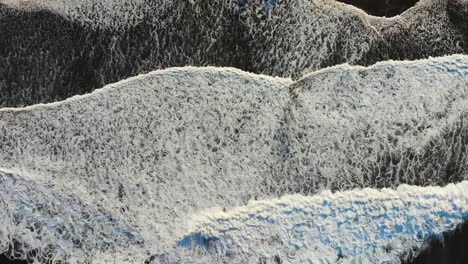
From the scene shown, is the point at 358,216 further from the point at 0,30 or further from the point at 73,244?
the point at 0,30

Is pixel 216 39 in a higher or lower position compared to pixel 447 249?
higher

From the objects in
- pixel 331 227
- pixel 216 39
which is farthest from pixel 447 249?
pixel 216 39

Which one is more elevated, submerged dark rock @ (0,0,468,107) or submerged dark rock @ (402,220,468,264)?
submerged dark rock @ (0,0,468,107)

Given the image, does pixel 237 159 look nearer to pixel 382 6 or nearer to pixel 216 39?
pixel 216 39

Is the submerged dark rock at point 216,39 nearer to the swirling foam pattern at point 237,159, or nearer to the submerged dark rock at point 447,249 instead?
the swirling foam pattern at point 237,159

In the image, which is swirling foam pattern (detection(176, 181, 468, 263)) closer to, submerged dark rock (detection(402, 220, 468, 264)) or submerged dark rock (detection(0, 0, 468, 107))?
submerged dark rock (detection(402, 220, 468, 264))

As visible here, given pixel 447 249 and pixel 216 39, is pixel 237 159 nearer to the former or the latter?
pixel 216 39

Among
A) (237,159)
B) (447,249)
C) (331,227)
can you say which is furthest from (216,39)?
(447,249)

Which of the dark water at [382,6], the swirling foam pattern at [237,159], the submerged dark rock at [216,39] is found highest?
the dark water at [382,6]

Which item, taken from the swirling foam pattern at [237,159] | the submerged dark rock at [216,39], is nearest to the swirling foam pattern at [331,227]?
the swirling foam pattern at [237,159]

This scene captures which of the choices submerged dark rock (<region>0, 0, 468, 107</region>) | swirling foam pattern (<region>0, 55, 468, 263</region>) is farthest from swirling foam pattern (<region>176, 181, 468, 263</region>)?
submerged dark rock (<region>0, 0, 468, 107</region>)

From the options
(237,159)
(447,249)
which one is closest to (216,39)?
(237,159)

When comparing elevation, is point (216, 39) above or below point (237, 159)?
above

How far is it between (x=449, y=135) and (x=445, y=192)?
87 mm
